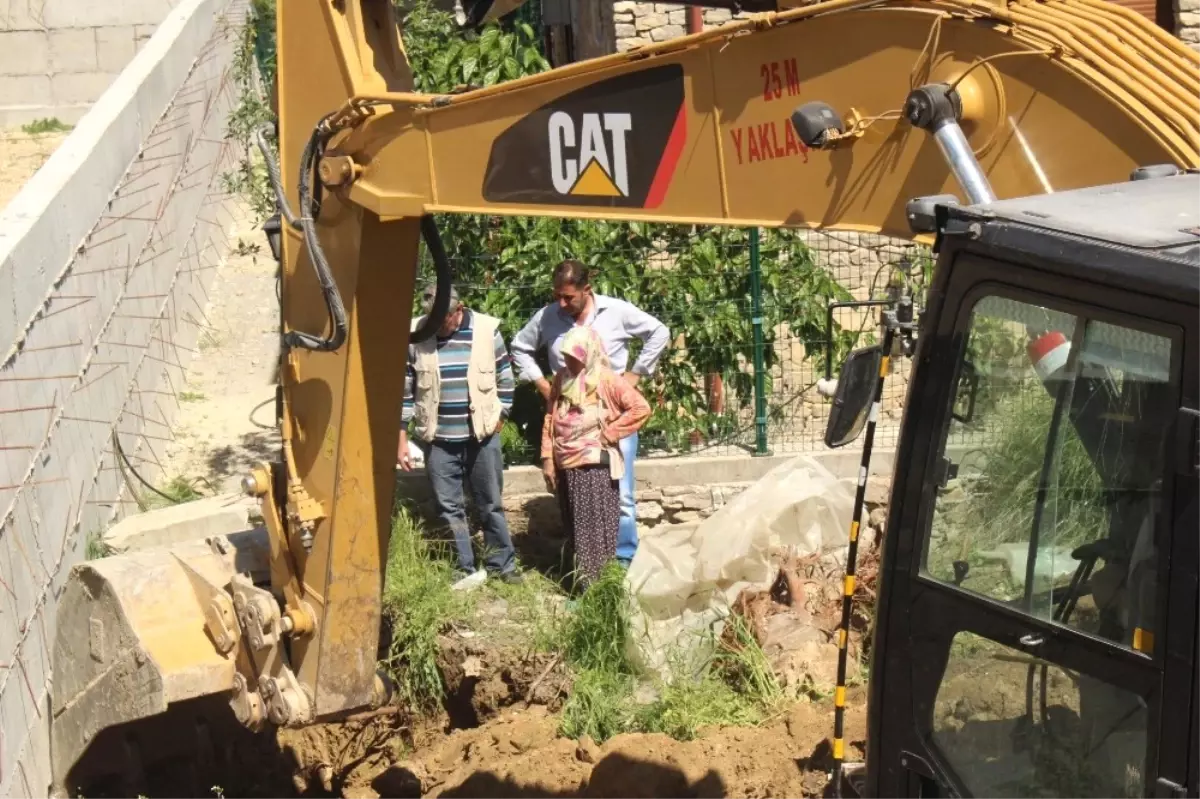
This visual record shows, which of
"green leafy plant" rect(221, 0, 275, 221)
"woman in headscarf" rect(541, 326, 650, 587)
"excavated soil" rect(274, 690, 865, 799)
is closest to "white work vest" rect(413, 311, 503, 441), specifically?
"woman in headscarf" rect(541, 326, 650, 587)

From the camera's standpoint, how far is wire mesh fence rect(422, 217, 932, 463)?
28.5 ft

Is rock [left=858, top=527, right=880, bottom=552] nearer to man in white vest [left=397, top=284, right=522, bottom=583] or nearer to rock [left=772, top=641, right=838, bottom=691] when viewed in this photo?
rock [left=772, top=641, right=838, bottom=691]

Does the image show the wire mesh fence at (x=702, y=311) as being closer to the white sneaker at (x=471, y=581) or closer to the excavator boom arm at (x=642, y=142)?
the white sneaker at (x=471, y=581)

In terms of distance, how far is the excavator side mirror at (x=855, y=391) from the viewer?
11.0 ft

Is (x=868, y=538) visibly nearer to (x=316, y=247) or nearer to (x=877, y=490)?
(x=877, y=490)

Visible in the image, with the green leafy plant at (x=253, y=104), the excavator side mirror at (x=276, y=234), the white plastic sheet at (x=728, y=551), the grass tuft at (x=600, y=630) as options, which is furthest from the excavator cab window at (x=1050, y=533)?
the green leafy plant at (x=253, y=104)

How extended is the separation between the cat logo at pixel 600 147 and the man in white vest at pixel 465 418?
3.32 meters

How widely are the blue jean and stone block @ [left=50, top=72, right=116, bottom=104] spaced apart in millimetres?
9711

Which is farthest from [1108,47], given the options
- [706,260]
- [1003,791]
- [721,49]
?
[706,260]

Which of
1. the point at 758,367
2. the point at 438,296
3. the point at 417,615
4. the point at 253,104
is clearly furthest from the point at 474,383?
the point at 253,104

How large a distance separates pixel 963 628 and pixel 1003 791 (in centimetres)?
36

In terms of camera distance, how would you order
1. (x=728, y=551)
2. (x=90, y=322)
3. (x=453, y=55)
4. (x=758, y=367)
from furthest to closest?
(x=453, y=55) → (x=758, y=367) → (x=90, y=322) → (x=728, y=551)

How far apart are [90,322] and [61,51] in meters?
8.28

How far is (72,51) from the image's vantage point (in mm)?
15273
